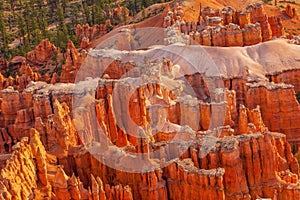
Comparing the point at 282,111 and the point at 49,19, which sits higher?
the point at 49,19

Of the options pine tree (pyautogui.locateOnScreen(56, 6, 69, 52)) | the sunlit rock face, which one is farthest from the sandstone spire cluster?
pine tree (pyautogui.locateOnScreen(56, 6, 69, 52))

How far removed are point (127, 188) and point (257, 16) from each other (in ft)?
149

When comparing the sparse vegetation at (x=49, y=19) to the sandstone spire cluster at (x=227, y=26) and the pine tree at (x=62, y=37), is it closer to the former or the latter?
the pine tree at (x=62, y=37)

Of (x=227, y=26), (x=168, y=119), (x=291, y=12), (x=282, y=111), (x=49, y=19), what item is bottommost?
(x=282, y=111)

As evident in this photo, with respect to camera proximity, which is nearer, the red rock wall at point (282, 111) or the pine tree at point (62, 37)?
the red rock wall at point (282, 111)

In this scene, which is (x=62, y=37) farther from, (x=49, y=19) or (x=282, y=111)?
(x=282, y=111)

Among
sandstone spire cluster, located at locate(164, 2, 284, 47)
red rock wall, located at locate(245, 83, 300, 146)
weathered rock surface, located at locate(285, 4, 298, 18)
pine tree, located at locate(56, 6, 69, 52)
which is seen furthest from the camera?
pine tree, located at locate(56, 6, 69, 52)

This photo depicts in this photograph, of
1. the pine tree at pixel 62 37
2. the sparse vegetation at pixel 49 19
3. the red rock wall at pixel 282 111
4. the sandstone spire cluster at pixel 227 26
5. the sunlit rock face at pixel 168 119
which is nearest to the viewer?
the sunlit rock face at pixel 168 119

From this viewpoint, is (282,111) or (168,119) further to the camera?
(282,111)

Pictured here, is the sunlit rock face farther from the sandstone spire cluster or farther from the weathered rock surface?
the weathered rock surface

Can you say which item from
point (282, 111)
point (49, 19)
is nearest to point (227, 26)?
point (282, 111)

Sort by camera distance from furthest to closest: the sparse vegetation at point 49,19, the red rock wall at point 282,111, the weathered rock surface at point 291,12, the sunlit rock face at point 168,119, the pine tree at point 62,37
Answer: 1. the sparse vegetation at point 49,19
2. the pine tree at point 62,37
3. the weathered rock surface at point 291,12
4. the red rock wall at point 282,111
5. the sunlit rock face at point 168,119

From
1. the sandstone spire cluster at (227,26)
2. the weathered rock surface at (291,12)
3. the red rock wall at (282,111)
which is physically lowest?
the red rock wall at (282,111)

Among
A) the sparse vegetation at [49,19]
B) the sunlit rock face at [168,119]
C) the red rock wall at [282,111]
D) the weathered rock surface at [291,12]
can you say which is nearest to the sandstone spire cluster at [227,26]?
the sunlit rock face at [168,119]
